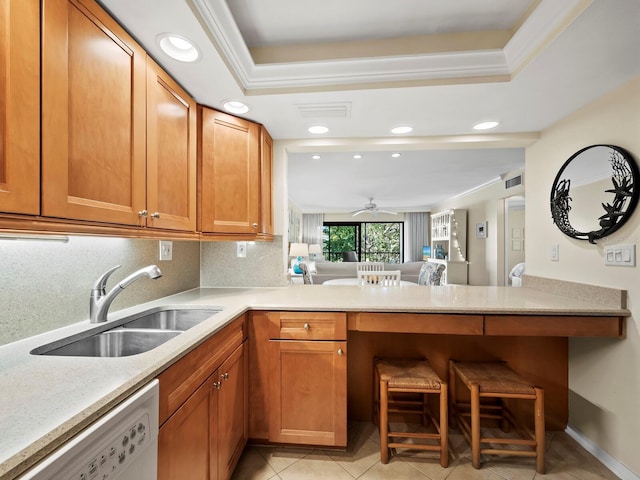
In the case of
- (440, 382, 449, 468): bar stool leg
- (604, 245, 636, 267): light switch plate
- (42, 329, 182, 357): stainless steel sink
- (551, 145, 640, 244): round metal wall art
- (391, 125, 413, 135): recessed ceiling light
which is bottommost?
(440, 382, 449, 468): bar stool leg

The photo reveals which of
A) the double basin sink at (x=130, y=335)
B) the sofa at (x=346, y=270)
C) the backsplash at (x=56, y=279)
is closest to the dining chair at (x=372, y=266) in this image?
the sofa at (x=346, y=270)

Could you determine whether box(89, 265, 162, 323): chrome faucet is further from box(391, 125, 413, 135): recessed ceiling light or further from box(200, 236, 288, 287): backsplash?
box(391, 125, 413, 135): recessed ceiling light

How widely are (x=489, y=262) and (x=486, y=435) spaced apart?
4289 mm

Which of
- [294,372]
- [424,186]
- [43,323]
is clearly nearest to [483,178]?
[424,186]

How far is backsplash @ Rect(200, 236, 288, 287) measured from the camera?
2.27 meters

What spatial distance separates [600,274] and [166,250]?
2643 mm

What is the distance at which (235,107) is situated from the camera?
1780mm

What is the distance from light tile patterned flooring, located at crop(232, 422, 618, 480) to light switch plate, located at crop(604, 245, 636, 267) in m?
1.15

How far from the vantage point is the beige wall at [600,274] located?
1490 mm

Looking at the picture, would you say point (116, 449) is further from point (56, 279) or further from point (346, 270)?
point (346, 270)

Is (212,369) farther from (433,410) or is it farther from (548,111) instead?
(548,111)

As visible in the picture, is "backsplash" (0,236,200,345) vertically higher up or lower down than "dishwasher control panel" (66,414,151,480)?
higher up

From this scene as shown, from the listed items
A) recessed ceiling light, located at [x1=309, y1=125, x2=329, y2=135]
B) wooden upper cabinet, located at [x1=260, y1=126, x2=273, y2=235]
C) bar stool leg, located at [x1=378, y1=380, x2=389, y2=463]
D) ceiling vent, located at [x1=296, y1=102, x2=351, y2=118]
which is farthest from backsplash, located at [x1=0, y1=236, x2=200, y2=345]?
bar stool leg, located at [x1=378, y1=380, x2=389, y2=463]

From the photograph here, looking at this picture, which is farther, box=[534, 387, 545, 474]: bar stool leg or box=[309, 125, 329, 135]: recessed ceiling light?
box=[309, 125, 329, 135]: recessed ceiling light
